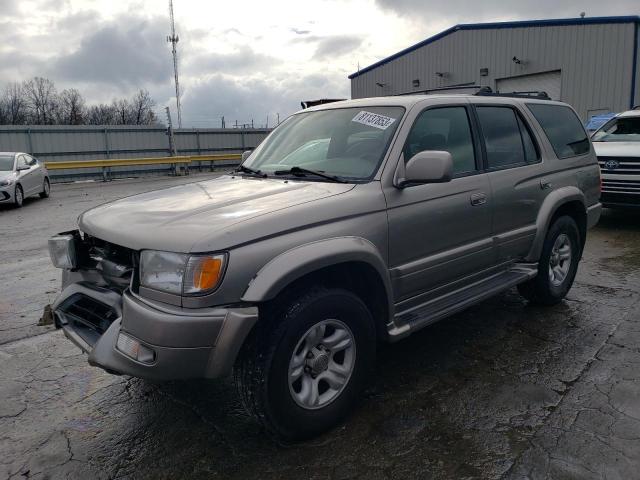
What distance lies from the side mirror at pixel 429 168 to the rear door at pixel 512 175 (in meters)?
0.99

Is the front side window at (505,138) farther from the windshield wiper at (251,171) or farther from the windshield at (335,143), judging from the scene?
the windshield wiper at (251,171)

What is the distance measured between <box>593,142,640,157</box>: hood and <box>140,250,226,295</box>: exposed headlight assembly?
813 centimetres

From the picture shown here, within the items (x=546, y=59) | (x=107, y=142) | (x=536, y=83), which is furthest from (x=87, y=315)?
(x=107, y=142)

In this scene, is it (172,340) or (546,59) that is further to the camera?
(546,59)

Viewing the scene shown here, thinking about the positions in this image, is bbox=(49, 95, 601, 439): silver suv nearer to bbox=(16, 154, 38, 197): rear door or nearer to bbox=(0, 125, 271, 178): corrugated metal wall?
bbox=(16, 154, 38, 197): rear door

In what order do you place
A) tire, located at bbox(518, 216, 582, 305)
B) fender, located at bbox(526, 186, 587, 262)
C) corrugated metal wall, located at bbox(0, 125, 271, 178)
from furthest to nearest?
1. corrugated metal wall, located at bbox(0, 125, 271, 178)
2. tire, located at bbox(518, 216, 582, 305)
3. fender, located at bbox(526, 186, 587, 262)

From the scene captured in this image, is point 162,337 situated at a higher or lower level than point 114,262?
lower

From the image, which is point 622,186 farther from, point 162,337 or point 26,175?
point 26,175

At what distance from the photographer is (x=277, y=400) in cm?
265

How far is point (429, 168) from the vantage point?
3.11 metres

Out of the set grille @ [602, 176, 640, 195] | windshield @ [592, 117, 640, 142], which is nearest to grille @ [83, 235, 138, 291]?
grille @ [602, 176, 640, 195]

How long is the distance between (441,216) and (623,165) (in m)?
6.50

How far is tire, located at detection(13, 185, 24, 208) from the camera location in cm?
1250

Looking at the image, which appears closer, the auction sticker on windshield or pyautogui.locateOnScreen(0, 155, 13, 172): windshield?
the auction sticker on windshield
